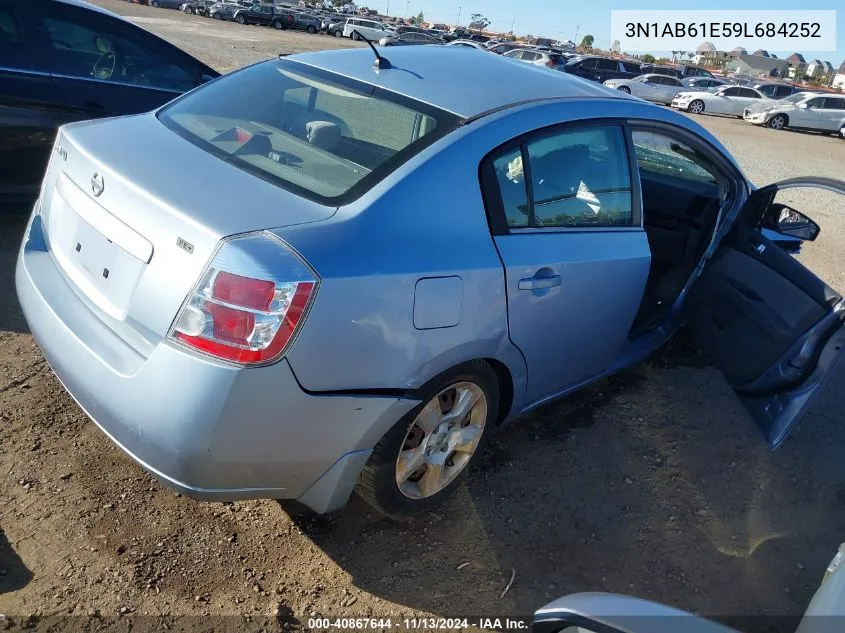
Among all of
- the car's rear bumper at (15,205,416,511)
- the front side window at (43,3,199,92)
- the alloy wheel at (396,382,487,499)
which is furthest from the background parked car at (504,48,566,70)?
the car's rear bumper at (15,205,416,511)

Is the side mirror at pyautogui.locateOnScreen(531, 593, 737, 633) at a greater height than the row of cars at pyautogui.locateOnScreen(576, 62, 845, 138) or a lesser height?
greater

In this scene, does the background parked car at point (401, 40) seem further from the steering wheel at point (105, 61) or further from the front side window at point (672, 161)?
the steering wheel at point (105, 61)

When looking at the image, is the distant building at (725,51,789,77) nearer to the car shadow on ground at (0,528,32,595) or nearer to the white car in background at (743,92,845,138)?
the white car in background at (743,92,845,138)

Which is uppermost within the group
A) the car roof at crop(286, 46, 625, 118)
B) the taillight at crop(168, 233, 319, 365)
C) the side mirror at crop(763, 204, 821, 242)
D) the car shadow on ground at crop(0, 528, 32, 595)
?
the car roof at crop(286, 46, 625, 118)

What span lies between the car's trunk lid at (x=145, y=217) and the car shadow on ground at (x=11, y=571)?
879mm

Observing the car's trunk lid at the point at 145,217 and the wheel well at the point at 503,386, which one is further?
the wheel well at the point at 503,386

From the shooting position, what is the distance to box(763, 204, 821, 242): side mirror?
12.5 ft

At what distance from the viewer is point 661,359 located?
4371 millimetres

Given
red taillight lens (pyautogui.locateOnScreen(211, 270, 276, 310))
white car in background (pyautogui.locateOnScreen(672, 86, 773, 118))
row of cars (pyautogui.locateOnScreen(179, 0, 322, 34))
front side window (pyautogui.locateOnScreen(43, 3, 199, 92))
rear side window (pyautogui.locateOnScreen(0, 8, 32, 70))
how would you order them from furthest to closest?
1. row of cars (pyautogui.locateOnScreen(179, 0, 322, 34))
2. white car in background (pyautogui.locateOnScreen(672, 86, 773, 118))
3. front side window (pyautogui.locateOnScreen(43, 3, 199, 92))
4. rear side window (pyautogui.locateOnScreen(0, 8, 32, 70))
5. red taillight lens (pyautogui.locateOnScreen(211, 270, 276, 310))

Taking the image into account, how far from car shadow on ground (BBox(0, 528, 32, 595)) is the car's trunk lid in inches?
34.6

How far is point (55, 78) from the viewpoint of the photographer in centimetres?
446

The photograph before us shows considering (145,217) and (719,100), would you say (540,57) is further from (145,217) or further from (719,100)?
(145,217)

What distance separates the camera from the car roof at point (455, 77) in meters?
2.72

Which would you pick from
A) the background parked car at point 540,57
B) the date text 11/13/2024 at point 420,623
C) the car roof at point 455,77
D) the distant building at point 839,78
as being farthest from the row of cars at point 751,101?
the distant building at point 839,78
